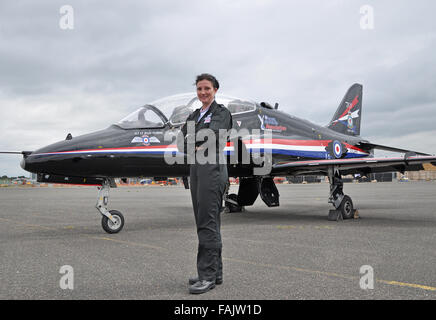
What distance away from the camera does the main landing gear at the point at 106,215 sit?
6754 mm

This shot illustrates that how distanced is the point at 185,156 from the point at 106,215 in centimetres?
184

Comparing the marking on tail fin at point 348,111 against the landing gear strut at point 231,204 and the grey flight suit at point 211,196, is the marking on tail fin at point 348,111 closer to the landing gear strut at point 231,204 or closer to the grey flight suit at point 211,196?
the landing gear strut at point 231,204

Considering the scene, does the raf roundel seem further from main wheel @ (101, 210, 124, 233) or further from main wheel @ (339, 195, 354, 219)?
main wheel @ (101, 210, 124, 233)

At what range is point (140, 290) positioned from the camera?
10.7 feet

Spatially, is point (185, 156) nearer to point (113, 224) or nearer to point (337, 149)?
point (113, 224)

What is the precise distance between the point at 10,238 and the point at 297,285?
527cm

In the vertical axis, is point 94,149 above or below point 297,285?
above

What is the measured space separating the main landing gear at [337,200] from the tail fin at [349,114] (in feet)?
18.4

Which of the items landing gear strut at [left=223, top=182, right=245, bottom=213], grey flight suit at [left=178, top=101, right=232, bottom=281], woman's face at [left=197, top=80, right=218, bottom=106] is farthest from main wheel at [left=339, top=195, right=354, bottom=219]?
woman's face at [left=197, top=80, right=218, bottom=106]

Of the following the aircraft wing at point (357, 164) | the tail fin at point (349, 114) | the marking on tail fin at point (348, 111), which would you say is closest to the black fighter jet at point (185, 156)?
the aircraft wing at point (357, 164)

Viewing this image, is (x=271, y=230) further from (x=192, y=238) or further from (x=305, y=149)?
(x=305, y=149)
